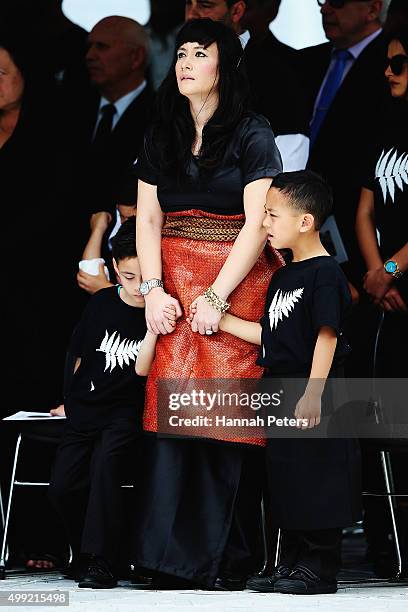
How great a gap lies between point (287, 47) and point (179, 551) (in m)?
2.48

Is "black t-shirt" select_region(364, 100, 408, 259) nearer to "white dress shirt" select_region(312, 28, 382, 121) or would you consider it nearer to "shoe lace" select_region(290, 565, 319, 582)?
"white dress shirt" select_region(312, 28, 382, 121)

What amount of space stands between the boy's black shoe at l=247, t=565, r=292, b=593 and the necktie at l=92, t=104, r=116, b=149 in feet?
7.63

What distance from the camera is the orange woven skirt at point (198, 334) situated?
4.20 m

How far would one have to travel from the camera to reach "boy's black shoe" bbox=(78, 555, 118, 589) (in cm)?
427

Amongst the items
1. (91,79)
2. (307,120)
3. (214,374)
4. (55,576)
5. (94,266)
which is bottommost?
(55,576)

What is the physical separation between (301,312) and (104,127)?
2.15 m

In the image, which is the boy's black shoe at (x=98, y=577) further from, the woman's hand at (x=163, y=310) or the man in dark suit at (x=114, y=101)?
the man in dark suit at (x=114, y=101)

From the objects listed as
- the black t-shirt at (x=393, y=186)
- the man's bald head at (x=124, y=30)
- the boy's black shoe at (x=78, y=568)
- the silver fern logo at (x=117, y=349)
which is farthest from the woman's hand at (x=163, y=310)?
the man's bald head at (x=124, y=30)

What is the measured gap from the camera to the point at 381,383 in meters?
4.84

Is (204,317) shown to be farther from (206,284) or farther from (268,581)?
(268,581)

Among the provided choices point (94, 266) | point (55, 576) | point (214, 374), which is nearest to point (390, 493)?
point (214, 374)

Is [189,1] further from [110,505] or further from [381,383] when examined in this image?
[110,505]

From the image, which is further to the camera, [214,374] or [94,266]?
[94,266]

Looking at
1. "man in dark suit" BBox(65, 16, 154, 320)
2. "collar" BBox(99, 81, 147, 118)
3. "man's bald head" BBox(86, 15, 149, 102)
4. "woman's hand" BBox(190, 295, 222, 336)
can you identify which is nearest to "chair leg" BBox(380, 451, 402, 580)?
"woman's hand" BBox(190, 295, 222, 336)
